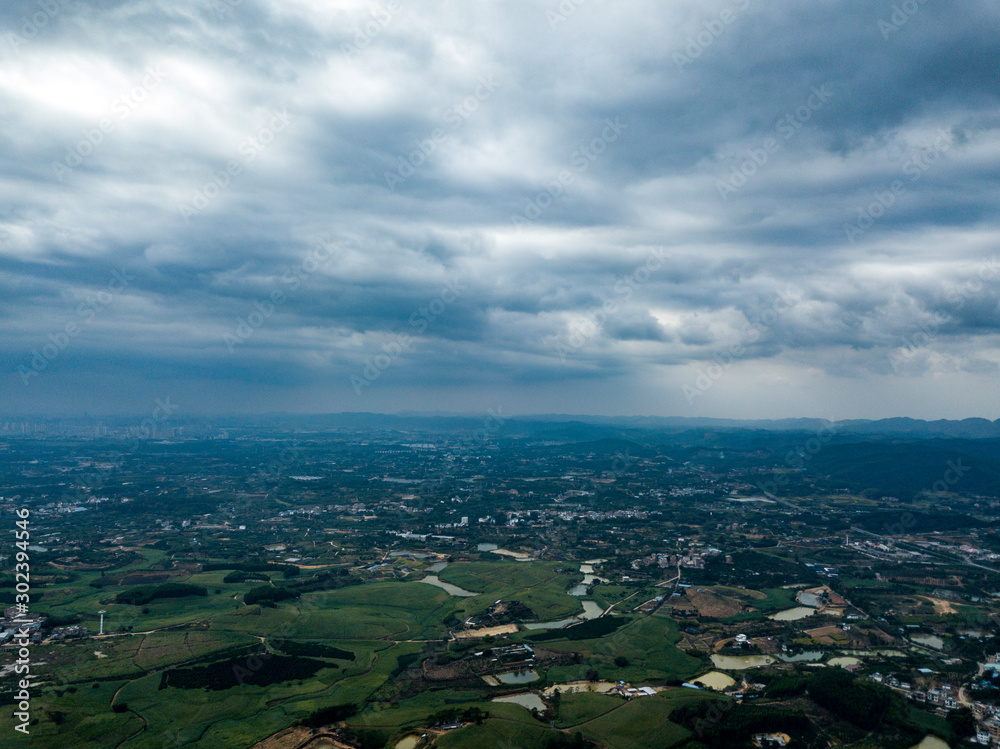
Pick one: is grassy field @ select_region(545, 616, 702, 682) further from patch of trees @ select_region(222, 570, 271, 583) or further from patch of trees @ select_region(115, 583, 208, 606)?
patch of trees @ select_region(115, 583, 208, 606)

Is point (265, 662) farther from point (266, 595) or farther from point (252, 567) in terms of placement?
point (252, 567)

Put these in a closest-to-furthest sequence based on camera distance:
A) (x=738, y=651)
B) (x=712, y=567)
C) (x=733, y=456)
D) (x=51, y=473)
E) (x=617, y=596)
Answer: (x=738, y=651)
(x=617, y=596)
(x=712, y=567)
(x=51, y=473)
(x=733, y=456)

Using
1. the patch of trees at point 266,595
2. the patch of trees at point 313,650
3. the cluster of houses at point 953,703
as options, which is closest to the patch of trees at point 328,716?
the patch of trees at point 313,650

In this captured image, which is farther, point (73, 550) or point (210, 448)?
point (210, 448)

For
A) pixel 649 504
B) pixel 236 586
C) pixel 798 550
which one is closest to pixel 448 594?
pixel 236 586

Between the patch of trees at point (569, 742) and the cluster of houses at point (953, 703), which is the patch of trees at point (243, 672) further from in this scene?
the cluster of houses at point (953, 703)

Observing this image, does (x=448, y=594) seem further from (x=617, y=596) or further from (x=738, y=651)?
(x=738, y=651)
